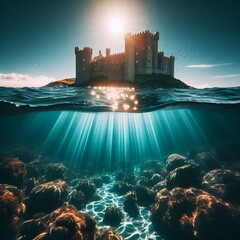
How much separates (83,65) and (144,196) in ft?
144

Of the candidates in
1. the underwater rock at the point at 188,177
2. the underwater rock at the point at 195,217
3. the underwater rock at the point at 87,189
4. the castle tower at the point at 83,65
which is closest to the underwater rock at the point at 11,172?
the underwater rock at the point at 87,189

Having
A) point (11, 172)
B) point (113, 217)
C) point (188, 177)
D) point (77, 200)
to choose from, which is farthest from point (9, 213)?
point (188, 177)

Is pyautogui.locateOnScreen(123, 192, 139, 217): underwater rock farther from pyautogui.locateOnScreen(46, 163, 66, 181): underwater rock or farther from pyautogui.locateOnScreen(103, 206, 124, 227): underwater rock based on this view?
pyautogui.locateOnScreen(46, 163, 66, 181): underwater rock

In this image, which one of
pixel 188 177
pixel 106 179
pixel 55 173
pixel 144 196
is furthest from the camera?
pixel 106 179

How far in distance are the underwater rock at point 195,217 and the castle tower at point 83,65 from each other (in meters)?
44.8

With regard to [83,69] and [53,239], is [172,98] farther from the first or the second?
[83,69]

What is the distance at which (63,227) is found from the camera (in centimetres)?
782

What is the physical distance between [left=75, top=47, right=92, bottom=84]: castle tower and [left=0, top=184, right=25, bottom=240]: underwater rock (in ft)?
139

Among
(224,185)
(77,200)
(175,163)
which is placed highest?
(224,185)

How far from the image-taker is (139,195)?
1427cm

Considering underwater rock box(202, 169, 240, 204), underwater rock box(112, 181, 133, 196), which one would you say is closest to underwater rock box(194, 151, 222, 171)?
underwater rock box(202, 169, 240, 204)

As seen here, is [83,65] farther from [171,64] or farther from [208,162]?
[208,162]

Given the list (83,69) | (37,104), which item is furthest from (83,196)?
(83,69)

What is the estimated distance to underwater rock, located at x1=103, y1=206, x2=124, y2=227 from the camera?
37.2 ft
